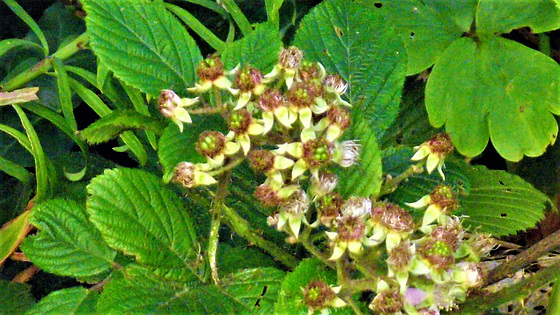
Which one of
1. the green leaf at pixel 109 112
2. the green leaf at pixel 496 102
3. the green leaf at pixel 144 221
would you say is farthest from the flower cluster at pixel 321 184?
the green leaf at pixel 496 102

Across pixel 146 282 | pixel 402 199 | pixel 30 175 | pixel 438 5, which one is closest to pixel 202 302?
pixel 146 282

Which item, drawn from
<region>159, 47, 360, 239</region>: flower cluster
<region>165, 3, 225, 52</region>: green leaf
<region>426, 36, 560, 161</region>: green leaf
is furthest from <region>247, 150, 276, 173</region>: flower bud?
<region>426, 36, 560, 161</region>: green leaf

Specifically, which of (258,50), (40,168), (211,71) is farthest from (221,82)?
(40,168)

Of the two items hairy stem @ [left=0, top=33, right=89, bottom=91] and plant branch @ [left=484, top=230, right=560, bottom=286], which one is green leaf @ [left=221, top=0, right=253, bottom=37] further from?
plant branch @ [left=484, top=230, right=560, bottom=286]

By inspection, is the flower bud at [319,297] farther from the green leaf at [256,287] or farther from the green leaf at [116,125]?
the green leaf at [116,125]

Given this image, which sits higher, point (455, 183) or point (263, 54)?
point (263, 54)

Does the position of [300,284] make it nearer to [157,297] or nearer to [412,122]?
[157,297]

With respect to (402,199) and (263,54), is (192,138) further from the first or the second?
(402,199)
